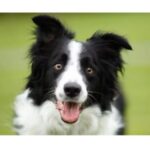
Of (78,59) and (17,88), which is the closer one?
(78,59)

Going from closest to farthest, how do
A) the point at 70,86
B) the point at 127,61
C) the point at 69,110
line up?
the point at 70,86, the point at 69,110, the point at 127,61

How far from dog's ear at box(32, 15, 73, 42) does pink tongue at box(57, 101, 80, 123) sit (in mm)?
324

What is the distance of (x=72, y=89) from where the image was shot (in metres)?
2.81

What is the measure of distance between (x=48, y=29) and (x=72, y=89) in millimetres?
348

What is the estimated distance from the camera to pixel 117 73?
9.77ft

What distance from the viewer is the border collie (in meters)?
2.87

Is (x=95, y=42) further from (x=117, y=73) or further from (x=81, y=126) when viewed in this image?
(x=81, y=126)

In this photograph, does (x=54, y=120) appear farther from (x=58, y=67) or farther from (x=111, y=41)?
(x=111, y=41)

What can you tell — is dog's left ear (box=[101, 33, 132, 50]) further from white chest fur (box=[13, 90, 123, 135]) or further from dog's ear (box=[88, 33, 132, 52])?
white chest fur (box=[13, 90, 123, 135])

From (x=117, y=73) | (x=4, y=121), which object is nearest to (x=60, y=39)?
(x=117, y=73)

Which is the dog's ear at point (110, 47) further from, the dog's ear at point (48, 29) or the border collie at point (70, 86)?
the dog's ear at point (48, 29)

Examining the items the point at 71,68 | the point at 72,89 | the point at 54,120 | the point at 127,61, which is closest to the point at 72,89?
the point at 72,89

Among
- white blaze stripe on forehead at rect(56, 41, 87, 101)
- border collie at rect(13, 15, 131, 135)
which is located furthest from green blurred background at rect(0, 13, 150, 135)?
white blaze stripe on forehead at rect(56, 41, 87, 101)

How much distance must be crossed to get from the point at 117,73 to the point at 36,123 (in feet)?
1.54
